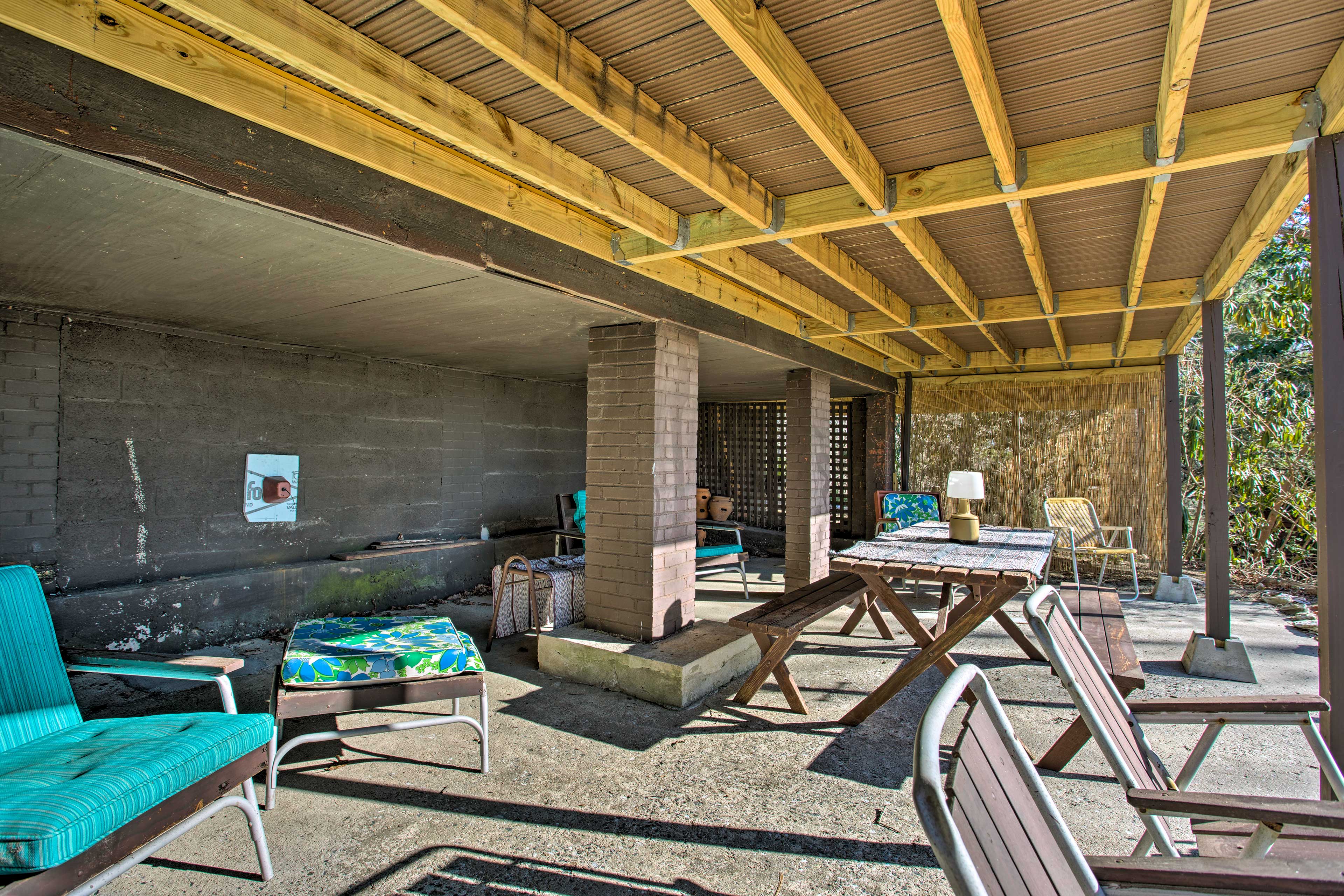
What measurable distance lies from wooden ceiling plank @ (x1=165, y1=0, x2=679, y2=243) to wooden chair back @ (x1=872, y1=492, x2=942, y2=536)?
544 centimetres

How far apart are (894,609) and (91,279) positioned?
4417 mm

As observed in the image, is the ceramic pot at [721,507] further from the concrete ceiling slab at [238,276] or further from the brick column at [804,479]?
the concrete ceiling slab at [238,276]

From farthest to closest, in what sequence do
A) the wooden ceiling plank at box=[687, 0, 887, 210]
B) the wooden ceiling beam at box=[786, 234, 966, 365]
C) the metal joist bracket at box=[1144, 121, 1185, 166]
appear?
the wooden ceiling beam at box=[786, 234, 966, 365] → the metal joist bracket at box=[1144, 121, 1185, 166] → the wooden ceiling plank at box=[687, 0, 887, 210]

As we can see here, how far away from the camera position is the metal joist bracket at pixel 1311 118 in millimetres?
2223

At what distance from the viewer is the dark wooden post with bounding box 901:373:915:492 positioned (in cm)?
846

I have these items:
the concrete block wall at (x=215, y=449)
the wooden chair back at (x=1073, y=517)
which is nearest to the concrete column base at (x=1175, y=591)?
the wooden chair back at (x=1073, y=517)

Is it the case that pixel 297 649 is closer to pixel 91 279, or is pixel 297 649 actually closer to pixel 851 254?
pixel 91 279

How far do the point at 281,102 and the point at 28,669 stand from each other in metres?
2.13

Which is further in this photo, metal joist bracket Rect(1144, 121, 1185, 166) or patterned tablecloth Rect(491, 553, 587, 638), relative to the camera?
patterned tablecloth Rect(491, 553, 587, 638)

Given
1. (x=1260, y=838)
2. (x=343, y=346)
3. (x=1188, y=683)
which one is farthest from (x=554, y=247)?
(x=1188, y=683)

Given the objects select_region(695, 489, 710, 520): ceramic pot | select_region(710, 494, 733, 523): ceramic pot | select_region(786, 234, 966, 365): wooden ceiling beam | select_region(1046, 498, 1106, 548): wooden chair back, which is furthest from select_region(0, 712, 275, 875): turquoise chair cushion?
select_region(1046, 498, 1106, 548): wooden chair back

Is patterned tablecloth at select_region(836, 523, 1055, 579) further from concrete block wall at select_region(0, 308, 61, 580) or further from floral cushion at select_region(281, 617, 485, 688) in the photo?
concrete block wall at select_region(0, 308, 61, 580)

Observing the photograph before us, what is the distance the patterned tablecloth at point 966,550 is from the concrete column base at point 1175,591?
261cm

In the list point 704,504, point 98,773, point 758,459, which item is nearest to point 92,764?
point 98,773
